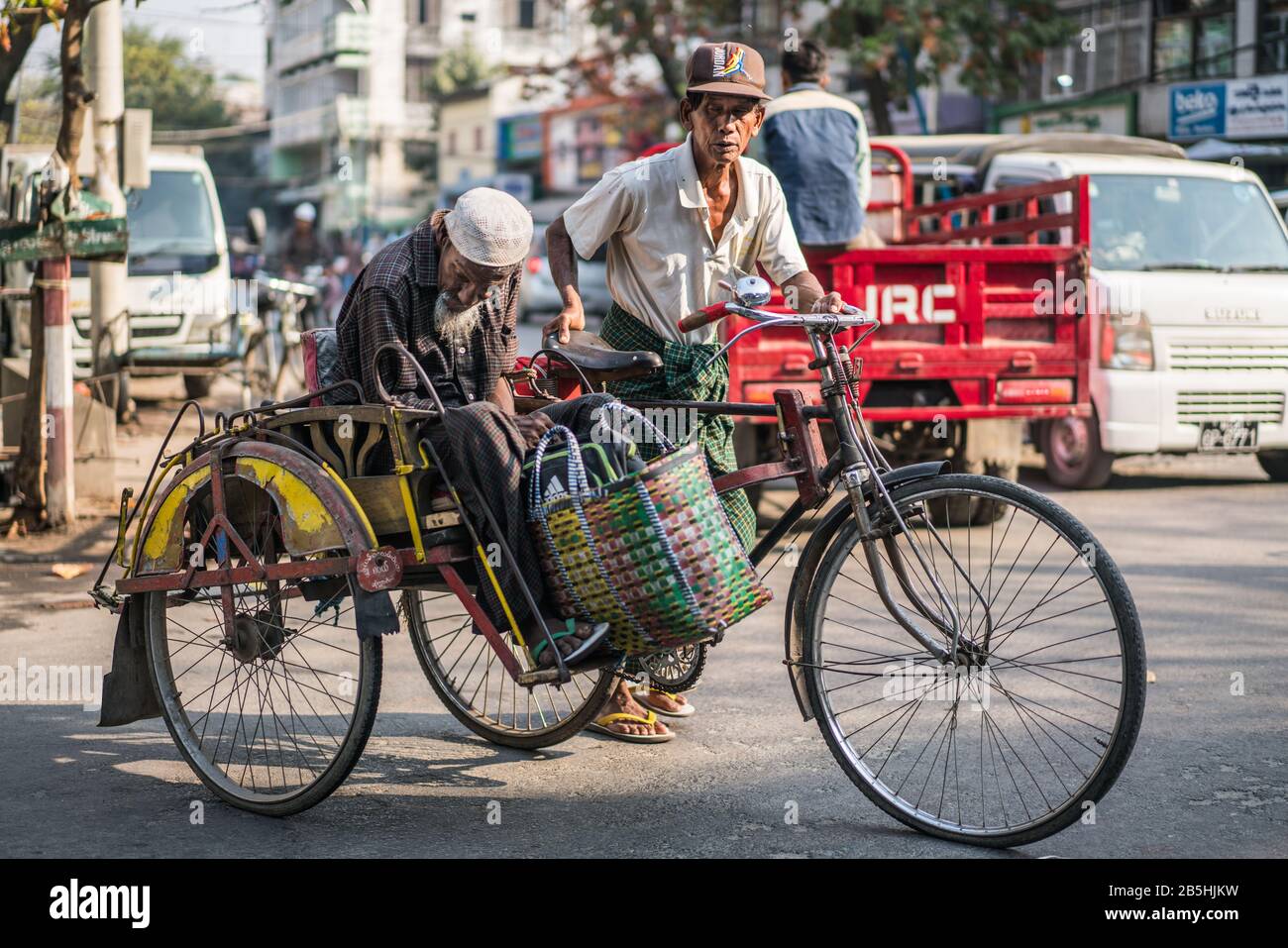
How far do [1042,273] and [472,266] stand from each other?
497 centimetres

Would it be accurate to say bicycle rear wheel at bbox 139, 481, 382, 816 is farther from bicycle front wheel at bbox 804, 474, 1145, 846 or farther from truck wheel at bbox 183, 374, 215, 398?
truck wheel at bbox 183, 374, 215, 398

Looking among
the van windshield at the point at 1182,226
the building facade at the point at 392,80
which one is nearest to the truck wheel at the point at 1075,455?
the van windshield at the point at 1182,226

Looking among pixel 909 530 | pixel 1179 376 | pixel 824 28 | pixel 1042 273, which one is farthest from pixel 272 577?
pixel 824 28

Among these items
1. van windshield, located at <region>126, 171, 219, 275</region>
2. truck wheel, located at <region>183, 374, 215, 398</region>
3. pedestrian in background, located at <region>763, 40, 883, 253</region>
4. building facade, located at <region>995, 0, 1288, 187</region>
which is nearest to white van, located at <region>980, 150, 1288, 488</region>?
pedestrian in background, located at <region>763, 40, 883, 253</region>

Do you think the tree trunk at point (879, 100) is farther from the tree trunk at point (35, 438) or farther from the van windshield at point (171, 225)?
the tree trunk at point (35, 438)

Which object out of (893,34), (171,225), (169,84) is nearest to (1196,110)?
(893,34)

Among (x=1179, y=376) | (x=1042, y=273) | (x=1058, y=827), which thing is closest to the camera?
(x=1058, y=827)

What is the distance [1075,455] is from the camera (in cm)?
1020

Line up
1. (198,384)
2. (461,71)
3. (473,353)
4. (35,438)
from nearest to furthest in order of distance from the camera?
(473,353) < (35,438) < (198,384) < (461,71)

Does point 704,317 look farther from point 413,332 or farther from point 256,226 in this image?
point 256,226

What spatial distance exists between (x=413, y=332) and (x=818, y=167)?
4.24m

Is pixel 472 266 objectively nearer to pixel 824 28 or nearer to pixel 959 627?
pixel 959 627

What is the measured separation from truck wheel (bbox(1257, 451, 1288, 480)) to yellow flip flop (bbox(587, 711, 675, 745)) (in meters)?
7.20

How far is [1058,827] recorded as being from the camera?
11.7 ft
